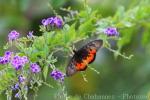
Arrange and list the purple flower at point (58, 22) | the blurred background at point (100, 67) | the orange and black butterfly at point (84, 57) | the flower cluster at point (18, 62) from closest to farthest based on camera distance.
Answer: the flower cluster at point (18, 62), the orange and black butterfly at point (84, 57), the purple flower at point (58, 22), the blurred background at point (100, 67)

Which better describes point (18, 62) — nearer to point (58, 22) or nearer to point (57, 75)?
point (57, 75)

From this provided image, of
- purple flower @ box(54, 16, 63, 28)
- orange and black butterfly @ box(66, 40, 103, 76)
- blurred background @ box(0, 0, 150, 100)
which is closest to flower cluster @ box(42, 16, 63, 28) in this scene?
purple flower @ box(54, 16, 63, 28)

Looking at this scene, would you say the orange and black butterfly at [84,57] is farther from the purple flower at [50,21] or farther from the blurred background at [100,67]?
the blurred background at [100,67]

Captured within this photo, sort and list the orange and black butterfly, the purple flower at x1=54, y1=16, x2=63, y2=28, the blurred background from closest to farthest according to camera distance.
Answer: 1. the orange and black butterfly
2. the purple flower at x1=54, y1=16, x2=63, y2=28
3. the blurred background

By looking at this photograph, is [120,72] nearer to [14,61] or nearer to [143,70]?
[143,70]

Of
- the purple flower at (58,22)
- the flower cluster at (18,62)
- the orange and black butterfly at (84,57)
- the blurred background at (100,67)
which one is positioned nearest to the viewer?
the flower cluster at (18,62)

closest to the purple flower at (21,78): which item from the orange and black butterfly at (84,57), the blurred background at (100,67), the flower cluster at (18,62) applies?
the flower cluster at (18,62)

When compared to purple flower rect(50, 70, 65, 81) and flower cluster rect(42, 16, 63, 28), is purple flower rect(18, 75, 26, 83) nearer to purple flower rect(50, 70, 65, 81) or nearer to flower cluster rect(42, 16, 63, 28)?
purple flower rect(50, 70, 65, 81)

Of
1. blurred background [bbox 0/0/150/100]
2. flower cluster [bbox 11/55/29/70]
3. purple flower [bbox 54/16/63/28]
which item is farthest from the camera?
blurred background [bbox 0/0/150/100]
